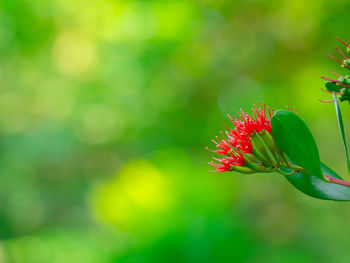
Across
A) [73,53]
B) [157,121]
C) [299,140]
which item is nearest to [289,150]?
[299,140]


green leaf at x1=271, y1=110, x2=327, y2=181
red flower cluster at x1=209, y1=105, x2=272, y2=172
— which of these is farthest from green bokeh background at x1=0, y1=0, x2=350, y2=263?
green leaf at x1=271, y1=110, x2=327, y2=181

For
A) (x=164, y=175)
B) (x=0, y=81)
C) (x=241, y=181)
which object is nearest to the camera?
(x=164, y=175)

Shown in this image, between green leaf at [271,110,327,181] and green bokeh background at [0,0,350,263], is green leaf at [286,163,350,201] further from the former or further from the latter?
green bokeh background at [0,0,350,263]

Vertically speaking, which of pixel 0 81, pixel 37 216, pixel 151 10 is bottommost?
pixel 37 216

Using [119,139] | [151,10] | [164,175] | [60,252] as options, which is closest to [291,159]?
[164,175]

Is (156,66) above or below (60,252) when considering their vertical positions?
above

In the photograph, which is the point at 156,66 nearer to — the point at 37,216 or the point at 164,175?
the point at 164,175

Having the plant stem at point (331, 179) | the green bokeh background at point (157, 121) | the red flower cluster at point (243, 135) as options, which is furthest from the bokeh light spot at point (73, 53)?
the plant stem at point (331, 179)

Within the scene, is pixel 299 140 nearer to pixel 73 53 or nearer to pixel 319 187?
pixel 319 187
